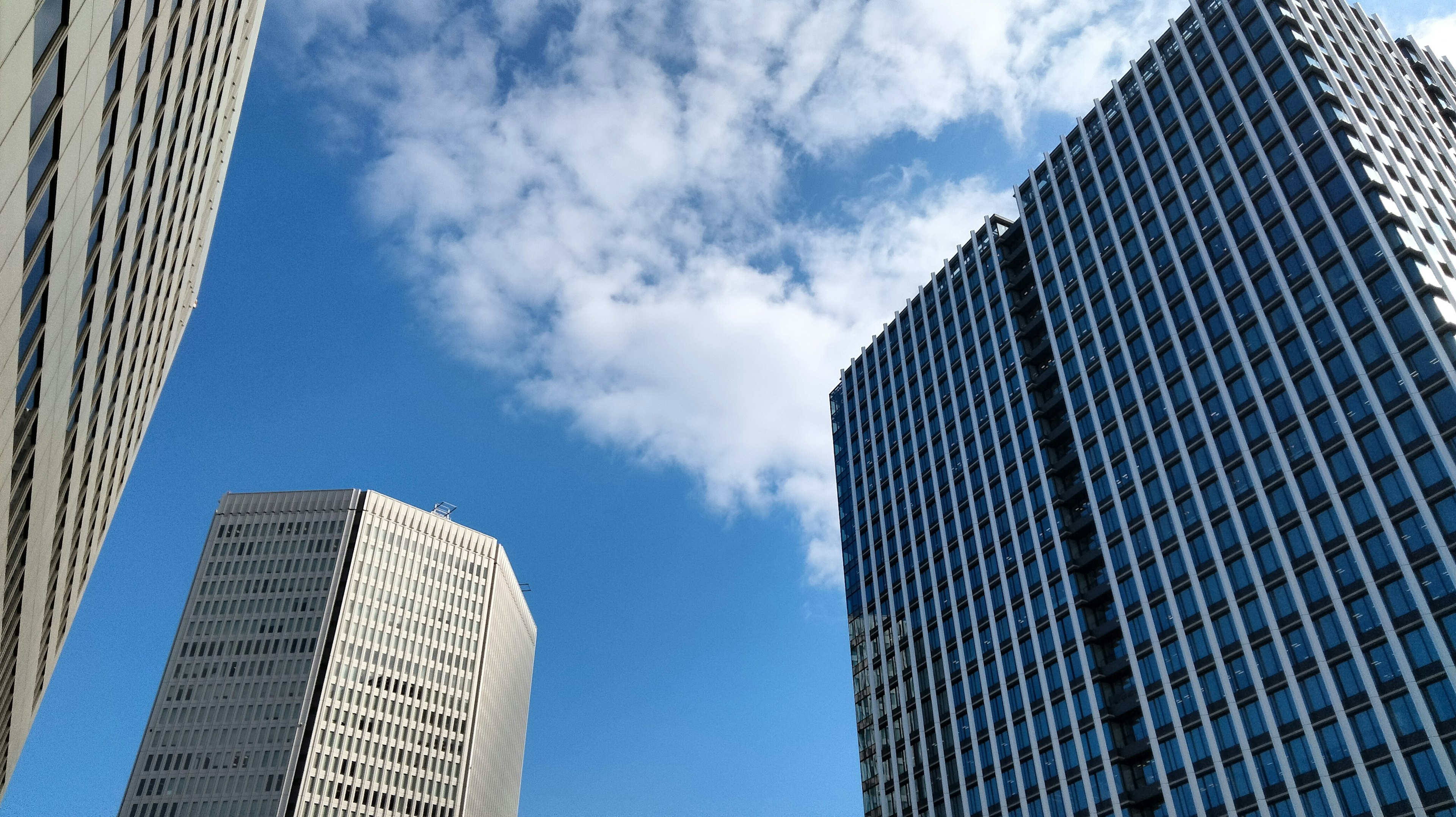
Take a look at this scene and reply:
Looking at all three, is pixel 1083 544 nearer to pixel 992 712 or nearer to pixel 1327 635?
pixel 992 712

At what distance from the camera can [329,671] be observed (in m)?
146

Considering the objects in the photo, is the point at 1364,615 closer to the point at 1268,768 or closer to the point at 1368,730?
the point at 1368,730

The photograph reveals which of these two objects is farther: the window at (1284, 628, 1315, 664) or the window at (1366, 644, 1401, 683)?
the window at (1284, 628, 1315, 664)

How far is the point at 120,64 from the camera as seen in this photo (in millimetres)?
30438

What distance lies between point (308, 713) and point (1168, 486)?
111 meters

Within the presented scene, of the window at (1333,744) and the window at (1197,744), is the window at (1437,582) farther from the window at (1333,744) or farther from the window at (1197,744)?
the window at (1197,744)

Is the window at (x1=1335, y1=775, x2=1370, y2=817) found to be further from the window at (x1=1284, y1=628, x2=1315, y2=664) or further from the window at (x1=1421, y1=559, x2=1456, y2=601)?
the window at (x1=1421, y1=559, x2=1456, y2=601)

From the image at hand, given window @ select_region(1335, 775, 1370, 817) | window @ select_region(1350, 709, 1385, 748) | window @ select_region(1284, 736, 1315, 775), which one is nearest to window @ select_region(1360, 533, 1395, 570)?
window @ select_region(1350, 709, 1385, 748)

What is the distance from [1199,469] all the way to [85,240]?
81.0 meters

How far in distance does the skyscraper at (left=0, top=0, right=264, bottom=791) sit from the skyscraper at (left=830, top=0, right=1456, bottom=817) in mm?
74531

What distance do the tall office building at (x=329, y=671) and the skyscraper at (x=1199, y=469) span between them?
213ft

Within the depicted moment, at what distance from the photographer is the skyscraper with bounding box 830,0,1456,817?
72.6 meters

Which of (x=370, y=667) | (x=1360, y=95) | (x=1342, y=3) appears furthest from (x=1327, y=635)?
(x=370, y=667)

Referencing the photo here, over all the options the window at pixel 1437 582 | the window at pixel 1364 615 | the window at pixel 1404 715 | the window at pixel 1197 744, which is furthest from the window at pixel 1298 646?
the window at pixel 1197 744
